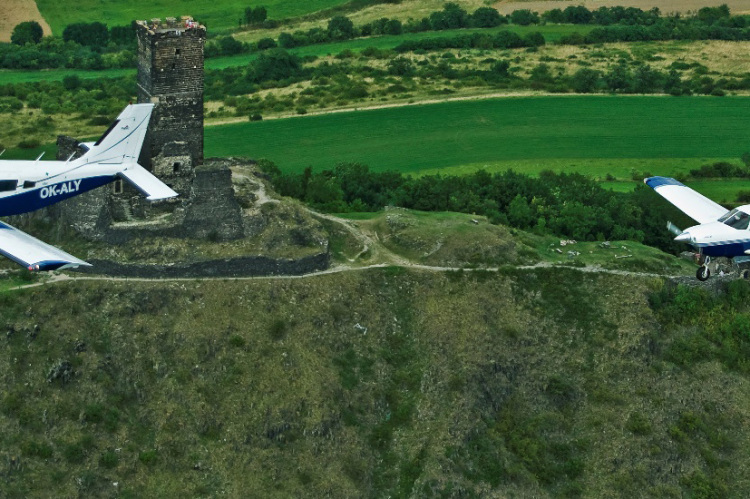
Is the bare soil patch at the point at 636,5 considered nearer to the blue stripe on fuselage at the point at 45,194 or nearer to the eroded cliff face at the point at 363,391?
the eroded cliff face at the point at 363,391

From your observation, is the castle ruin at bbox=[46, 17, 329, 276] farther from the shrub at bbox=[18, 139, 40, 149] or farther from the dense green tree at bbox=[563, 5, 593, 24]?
the dense green tree at bbox=[563, 5, 593, 24]

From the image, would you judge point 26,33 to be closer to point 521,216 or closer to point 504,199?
Result: point 504,199

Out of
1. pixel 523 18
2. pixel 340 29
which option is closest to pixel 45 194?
pixel 340 29

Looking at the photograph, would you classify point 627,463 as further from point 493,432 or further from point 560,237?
point 560,237

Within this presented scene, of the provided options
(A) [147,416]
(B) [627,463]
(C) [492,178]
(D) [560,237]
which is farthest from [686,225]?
(A) [147,416]

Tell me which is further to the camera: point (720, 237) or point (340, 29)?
point (340, 29)

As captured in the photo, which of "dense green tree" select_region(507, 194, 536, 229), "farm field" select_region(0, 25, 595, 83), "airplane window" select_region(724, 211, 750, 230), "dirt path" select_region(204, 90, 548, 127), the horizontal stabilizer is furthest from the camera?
"farm field" select_region(0, 25, 595, 83)

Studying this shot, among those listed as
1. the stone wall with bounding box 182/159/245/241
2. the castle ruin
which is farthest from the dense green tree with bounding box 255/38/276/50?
the stone wall with bounding box 182/159/245/241
